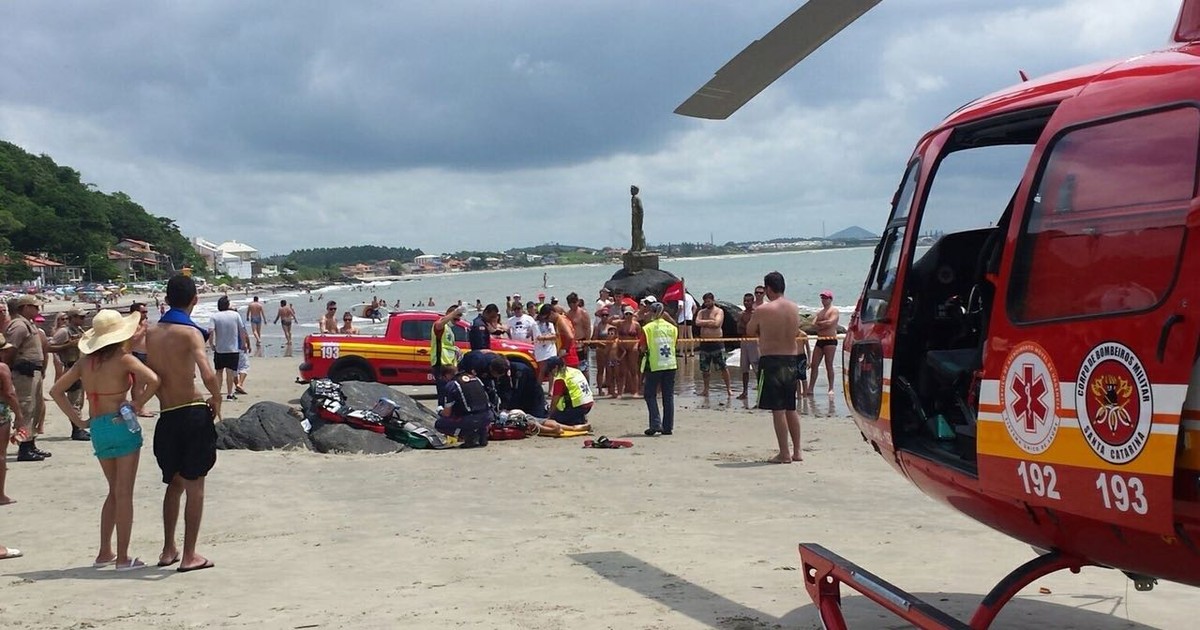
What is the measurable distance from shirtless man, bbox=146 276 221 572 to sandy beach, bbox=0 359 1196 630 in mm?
430

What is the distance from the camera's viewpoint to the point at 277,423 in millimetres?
13180

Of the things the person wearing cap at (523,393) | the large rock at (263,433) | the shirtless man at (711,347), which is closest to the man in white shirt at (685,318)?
the shirtless man at (711,347)

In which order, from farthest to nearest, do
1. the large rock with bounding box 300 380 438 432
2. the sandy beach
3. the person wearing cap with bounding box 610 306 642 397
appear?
the person wearing cap with bounding box 610 306 642 397
the large rock with bounding box 300 380 438 432
the sandy beach

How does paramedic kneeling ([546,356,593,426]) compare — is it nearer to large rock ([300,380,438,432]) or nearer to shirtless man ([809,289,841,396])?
large rock ([300,380,438,432])

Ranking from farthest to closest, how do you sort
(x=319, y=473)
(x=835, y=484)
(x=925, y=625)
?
(x=319, y=473)
(x=835, y=484)
(x=925, y=625)

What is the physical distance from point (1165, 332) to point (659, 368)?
1102cm

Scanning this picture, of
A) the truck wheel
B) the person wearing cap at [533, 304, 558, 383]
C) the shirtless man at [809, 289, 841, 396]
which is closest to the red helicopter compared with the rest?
the shirtless man at [809, 289, 841, 396]

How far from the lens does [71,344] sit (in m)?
14.3

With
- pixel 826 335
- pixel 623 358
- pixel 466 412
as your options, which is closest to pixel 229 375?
pixel 623 358

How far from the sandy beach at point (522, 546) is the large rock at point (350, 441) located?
0.36 m

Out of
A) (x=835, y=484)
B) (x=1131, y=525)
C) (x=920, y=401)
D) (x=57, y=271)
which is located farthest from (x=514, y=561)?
(x=57, y=271)

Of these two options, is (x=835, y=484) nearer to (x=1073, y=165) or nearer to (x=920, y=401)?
(x=920, y=401)

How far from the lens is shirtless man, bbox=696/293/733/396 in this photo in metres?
20.6

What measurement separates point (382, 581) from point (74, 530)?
3439 millimetres
